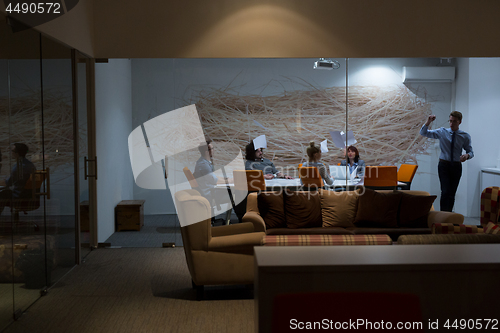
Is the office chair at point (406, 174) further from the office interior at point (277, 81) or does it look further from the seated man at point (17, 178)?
the seated man at point (17, 178)

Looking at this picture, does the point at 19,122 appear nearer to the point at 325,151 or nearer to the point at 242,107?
the point at 242,107

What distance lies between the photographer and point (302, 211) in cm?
438

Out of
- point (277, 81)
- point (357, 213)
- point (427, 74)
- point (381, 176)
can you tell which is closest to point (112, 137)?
point (277, 81)

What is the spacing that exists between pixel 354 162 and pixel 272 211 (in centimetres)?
177

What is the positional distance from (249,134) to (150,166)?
4.31 feet

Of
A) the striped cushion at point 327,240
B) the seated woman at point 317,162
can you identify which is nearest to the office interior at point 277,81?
the seated woman at point 317,162

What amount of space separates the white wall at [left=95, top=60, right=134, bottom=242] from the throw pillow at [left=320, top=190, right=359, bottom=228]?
96.6 inches

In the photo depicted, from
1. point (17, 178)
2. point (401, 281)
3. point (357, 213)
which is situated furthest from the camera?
point (357, 213)

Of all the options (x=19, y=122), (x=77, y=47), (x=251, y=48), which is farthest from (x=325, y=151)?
(x=19, y=122)

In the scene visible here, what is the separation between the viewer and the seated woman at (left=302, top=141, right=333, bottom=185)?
5406mm

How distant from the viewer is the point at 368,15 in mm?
5422

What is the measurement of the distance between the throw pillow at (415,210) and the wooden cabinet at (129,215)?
3.08 meters

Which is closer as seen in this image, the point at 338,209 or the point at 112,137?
the point at 338,209

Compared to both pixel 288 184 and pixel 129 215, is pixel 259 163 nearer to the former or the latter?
pixel 288 184
